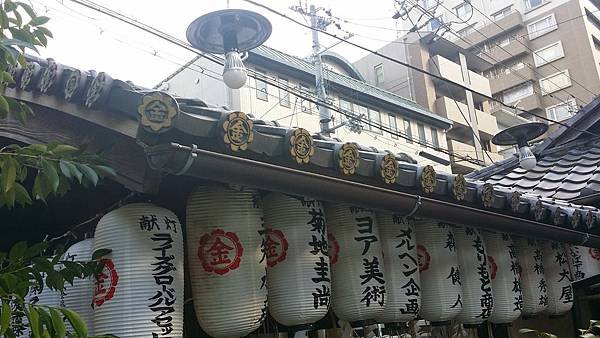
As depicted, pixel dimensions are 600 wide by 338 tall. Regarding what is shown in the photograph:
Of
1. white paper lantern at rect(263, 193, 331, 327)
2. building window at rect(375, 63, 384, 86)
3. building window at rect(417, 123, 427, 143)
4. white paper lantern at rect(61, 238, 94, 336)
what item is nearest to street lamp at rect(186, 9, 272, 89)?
white paper lantern at rect(263, 193, 331, 327)

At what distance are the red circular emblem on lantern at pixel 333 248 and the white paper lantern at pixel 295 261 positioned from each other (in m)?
0.36

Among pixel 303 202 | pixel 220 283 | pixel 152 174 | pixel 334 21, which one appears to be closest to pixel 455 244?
pixel 303 202

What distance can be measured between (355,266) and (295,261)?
0.79 m

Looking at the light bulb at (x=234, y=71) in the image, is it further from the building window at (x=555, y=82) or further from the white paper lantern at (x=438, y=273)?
the building window at (x=555, y=82)

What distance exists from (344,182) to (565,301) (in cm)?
544

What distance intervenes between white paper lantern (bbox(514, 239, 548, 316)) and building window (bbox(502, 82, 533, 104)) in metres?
45.5

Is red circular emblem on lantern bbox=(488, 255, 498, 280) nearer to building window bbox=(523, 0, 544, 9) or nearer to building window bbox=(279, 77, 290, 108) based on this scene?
building window bbox=(279, 77, 290, 108)

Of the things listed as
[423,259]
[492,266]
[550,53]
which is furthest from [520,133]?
[550,53]

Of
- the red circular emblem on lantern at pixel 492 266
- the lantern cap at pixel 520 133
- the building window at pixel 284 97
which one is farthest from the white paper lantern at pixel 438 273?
the building window at pixel 284 97

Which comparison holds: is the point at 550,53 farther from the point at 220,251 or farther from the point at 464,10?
the point at 220,251

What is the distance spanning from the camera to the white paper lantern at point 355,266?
215 inches

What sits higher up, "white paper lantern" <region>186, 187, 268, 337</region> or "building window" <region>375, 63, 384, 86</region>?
"building window" <region>375, 63, 384, 86</region>

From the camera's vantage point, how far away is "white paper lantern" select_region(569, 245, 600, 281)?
923 cm

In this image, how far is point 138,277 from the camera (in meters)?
4.07
